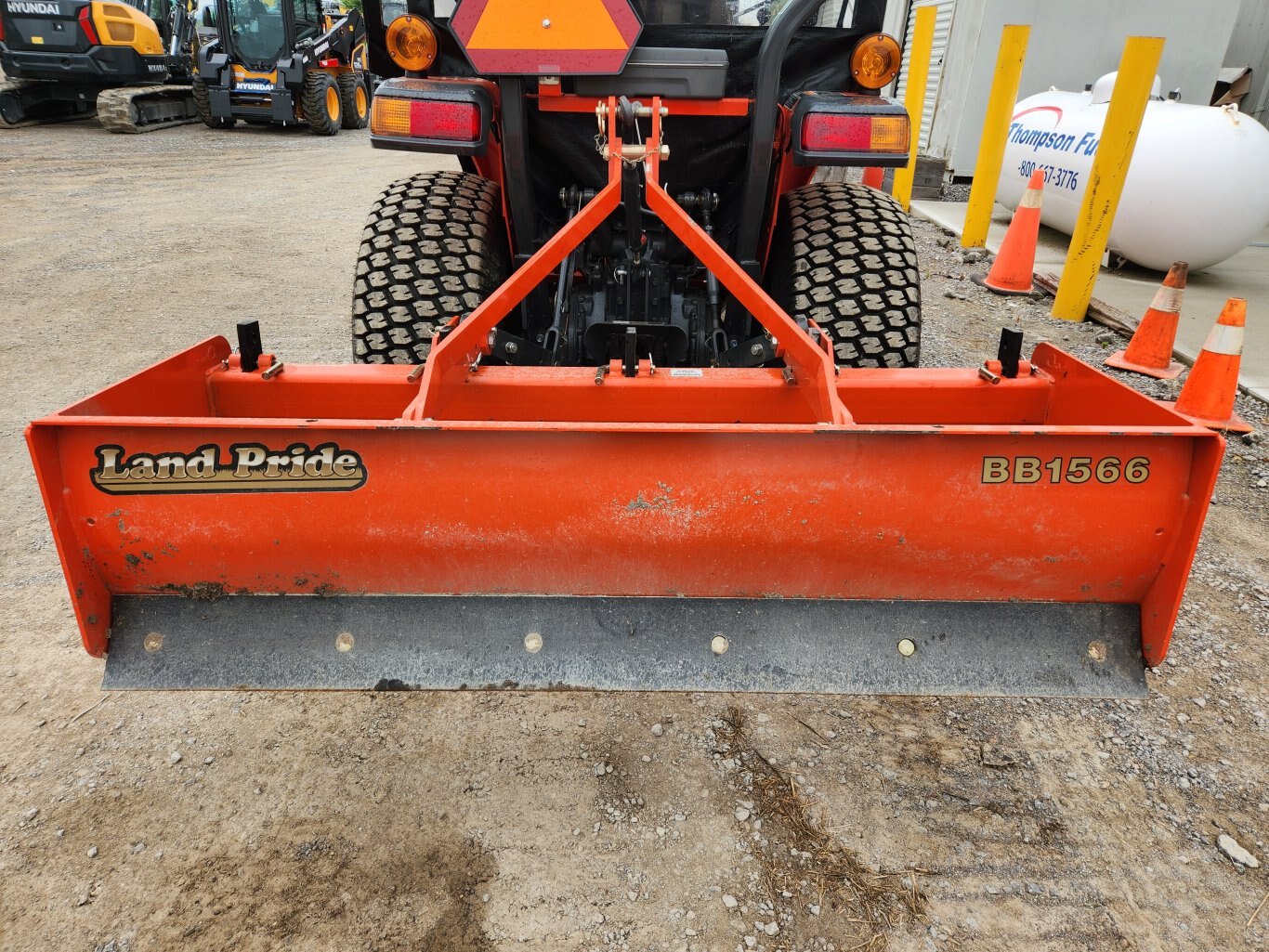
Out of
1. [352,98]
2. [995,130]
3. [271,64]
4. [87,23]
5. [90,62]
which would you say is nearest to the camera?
[995,130]

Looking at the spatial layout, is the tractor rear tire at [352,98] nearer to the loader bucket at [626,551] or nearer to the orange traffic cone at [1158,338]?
the orange traffic cone at [1158,338]

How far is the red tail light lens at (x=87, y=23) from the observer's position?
516 inches

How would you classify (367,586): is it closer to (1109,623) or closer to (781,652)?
(781,652)

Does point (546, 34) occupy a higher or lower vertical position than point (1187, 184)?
higher

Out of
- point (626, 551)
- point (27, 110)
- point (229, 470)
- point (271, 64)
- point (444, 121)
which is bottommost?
point (27, 110)

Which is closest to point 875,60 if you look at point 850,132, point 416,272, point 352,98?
point 850,132

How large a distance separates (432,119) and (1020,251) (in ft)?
16.5

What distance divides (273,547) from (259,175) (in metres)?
10.5

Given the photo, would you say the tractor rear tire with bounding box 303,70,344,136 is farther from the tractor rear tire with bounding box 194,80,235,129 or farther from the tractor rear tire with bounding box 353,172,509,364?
the tractor rear tire with bounding box 353,172,509,364

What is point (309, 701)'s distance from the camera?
2.37m

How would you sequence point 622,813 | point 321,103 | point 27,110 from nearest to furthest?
1. point 622,813
2. point 321,103
3. point 27,110

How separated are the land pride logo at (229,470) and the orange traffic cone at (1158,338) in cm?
441

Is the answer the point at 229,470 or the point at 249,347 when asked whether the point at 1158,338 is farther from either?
the point at 229,470

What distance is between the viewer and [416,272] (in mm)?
2703
